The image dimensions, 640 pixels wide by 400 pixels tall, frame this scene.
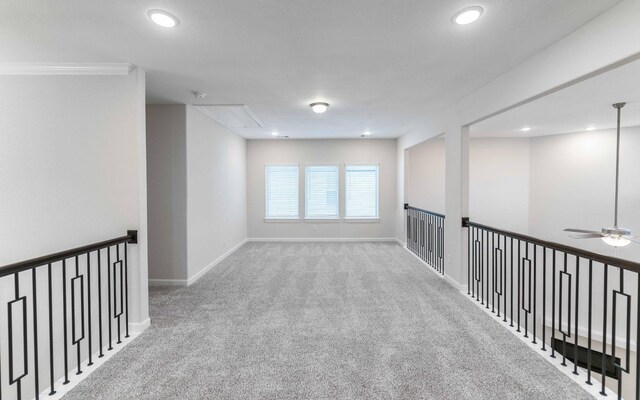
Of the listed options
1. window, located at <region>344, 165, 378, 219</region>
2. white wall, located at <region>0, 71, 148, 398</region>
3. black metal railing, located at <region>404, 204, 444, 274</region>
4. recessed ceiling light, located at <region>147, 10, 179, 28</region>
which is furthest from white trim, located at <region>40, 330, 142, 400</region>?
window, located at <region>344, 165, 378, 219</region>

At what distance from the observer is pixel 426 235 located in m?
5.95

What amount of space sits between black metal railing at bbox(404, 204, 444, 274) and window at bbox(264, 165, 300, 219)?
9.19 feet

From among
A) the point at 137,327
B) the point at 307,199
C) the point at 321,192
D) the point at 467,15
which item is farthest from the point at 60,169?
the point at 321,192

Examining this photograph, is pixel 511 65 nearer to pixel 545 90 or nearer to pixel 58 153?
pixel 545 90

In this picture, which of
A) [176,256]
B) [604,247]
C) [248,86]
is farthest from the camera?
[604,247]

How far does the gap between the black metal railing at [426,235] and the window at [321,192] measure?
184cm

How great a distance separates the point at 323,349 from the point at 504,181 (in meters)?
6.26

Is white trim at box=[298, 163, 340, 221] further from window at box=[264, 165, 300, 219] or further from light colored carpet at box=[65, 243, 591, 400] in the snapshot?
light colored carpet at box=[65, 243, 591, 400]

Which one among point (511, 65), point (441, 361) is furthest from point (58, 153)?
point (511, 65)

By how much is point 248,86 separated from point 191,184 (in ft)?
5.87

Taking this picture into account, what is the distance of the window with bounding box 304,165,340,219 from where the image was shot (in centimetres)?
764

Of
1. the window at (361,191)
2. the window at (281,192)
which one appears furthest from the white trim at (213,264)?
the window at (361,191)

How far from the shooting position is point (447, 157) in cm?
455

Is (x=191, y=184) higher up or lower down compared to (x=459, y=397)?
higher up
